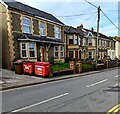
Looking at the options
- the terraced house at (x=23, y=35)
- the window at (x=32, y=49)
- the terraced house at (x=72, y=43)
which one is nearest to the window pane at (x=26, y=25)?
the terraced house at (x=23, y=35)

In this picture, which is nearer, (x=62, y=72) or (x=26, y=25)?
(x=62, y=72)

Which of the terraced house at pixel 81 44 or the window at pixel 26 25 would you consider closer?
the window at pixel 26 25

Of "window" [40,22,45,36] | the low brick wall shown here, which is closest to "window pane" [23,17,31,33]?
"window" [40,22,45,36]

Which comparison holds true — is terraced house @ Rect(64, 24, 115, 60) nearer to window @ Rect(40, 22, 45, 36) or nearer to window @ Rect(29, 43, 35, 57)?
window @ Rect(40, 22, 45, 36)

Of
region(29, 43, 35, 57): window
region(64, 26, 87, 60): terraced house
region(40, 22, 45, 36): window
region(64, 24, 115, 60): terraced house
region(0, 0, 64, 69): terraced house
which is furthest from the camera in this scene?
region(64, 24, 115, 60): terraced house

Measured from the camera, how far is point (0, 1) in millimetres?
22547

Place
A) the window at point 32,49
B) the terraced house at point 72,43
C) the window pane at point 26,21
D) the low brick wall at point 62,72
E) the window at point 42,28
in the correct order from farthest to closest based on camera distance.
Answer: the terraced house at point 72,43
the window at point 42,28
the window at point 32,49
the window pane at point 26,21
the low brick wall at point 62,72

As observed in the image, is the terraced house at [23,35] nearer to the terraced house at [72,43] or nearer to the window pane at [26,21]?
the window pane at [26,21]

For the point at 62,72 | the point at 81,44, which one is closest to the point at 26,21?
the point at 62,72

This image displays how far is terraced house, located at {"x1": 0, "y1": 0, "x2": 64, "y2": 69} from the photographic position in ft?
73.1

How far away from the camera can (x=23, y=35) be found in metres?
23.6

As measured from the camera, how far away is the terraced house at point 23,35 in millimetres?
22281

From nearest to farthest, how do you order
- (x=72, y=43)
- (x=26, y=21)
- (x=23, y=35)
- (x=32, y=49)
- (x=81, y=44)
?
(x=23, y=35)
(x=26, y=21)
(x=32, y=49)
(x=72, y=43)
(x=81, y=44)

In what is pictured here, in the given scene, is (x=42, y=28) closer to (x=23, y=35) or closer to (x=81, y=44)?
(x=23, y=35)
